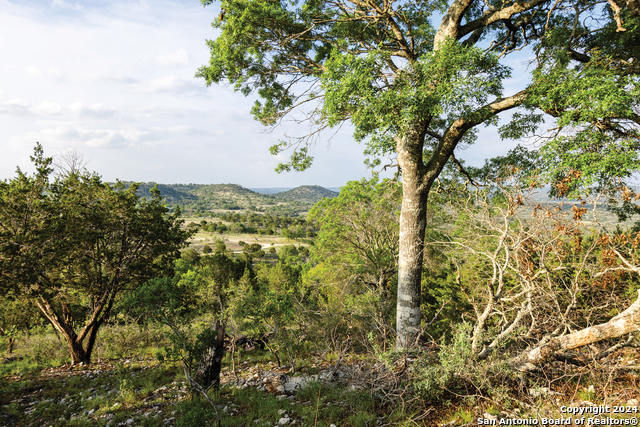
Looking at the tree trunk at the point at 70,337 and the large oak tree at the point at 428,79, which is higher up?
the large oak tree at the point at 428,79

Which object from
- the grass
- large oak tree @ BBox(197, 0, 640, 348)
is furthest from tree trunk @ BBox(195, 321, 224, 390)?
large oak tree @ BBox(197, 0, 640, 348)

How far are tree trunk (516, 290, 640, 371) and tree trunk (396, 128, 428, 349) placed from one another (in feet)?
6.07

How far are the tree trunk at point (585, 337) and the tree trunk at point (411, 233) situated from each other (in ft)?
6.07

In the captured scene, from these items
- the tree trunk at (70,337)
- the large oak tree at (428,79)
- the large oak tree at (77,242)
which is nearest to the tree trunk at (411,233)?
the large oak tree at (428,79)

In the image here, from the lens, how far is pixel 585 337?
11.7 feet

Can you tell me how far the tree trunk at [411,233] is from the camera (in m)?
5.30

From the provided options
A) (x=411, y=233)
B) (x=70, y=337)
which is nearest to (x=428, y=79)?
(x=411, y=233)

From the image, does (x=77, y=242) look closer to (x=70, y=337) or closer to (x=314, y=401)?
(x=70, y=337)

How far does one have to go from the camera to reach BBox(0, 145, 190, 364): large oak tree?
6695 mm

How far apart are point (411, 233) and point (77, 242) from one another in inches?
352

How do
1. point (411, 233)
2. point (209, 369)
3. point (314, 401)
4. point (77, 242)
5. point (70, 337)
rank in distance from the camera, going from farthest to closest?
1. point (70, 337)
2. point (77, 242)
3. point (411, 233)
4. point (209, 369)
5. point (314, 401)

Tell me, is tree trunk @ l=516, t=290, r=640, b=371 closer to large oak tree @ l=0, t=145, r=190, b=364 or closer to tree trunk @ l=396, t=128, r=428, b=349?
tree trunk @ l=396, t=128, r=428, b=349

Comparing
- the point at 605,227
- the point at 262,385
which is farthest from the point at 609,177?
the point at 262,385

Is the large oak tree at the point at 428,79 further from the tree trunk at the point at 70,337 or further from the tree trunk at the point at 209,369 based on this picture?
the tree trunk at the point at 70,337
